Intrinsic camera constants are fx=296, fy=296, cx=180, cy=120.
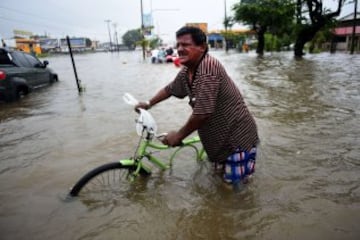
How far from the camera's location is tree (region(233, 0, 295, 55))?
90.7 ft

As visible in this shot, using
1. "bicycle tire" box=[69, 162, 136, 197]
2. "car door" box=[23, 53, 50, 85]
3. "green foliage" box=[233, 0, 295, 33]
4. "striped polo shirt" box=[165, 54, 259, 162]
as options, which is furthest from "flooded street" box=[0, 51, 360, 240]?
"green foliage" box=[233, 0, 295, 33]

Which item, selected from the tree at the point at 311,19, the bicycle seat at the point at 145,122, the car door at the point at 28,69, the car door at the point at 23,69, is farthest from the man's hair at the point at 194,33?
the tree at the point at 311,19

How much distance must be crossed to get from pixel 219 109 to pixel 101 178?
155cm

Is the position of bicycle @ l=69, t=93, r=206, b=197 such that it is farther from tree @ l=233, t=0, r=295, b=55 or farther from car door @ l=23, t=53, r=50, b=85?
tree @ l=233, t=0, r=295, b=55

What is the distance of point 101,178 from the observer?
10.5 ft

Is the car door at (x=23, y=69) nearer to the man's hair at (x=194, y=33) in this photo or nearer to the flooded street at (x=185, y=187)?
the flooded street at (x=185, y=187)

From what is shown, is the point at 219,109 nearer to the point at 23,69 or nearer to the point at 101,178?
the point at 101,178

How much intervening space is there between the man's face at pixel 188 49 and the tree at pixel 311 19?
25.1 metres

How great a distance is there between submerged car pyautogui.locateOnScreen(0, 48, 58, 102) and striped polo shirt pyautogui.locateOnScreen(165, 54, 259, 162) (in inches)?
282

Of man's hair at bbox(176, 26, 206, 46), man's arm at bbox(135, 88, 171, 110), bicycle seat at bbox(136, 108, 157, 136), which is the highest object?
man's hair at bbox(176, 26, 206, 46)

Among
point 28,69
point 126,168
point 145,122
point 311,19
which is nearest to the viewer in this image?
point 145,122

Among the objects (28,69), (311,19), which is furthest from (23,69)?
(311,19)

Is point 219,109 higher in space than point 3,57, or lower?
lower

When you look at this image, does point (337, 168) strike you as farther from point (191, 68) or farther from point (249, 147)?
point (191, 68)
